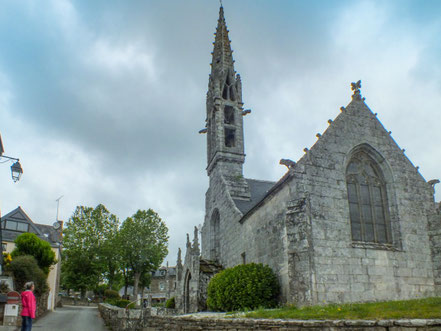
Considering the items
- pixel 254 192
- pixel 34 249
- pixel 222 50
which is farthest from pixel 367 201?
pixel 34 249

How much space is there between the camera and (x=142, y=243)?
4353 cm

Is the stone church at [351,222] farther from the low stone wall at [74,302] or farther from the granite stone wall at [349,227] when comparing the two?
the low stone wall at [74,302]

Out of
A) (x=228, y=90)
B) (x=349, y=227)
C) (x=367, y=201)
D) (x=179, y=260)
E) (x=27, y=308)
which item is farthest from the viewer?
(x=179, y=260)

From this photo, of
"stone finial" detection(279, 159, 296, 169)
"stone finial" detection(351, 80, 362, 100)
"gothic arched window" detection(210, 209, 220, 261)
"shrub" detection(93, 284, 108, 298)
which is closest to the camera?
"stone finial" detection(279, 159, 296, 169)

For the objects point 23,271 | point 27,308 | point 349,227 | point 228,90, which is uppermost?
point 228,90

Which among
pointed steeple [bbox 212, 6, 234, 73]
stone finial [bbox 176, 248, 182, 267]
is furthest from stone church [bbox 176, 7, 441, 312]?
pointed steeple [bbox 212, 6, 234, 73]

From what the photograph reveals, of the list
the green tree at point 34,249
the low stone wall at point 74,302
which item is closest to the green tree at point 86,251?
the low stone wall at point 74,302

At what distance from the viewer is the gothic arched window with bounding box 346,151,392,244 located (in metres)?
12.4

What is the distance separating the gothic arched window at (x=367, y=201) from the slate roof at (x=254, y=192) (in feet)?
23.0

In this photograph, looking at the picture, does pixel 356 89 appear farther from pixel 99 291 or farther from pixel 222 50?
pixel 99 291

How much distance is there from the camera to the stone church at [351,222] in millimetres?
10891

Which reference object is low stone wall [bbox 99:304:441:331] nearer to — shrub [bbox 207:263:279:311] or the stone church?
shrub [bbox 207:263:279:311]

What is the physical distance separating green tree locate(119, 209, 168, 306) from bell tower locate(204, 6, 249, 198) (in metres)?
22.8

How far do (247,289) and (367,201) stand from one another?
17.1ft
